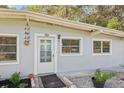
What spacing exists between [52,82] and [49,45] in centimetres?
233

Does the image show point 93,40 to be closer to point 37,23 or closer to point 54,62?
point 54,62

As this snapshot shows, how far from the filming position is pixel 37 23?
9203 millimetres

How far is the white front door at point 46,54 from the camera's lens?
30.8ft

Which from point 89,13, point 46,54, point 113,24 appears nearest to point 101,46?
point 46,54

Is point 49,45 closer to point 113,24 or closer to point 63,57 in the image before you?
point 63,57

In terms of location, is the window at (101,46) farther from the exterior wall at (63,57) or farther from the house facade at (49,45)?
the exterior wall at (63,57)

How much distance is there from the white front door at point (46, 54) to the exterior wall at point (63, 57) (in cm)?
37

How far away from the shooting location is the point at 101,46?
1165cm

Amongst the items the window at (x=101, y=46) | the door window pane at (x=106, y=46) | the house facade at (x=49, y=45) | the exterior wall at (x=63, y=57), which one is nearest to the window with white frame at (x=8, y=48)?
the house facade at (x=49, y=45)

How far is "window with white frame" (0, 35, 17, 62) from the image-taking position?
864 centimetres

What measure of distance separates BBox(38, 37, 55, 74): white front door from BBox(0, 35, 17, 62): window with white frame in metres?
1.25

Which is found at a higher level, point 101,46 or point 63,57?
point 101,46

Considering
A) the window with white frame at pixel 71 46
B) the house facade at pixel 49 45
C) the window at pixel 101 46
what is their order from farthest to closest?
1. the window at pixel 101 46
2. the window with white frame at pixel 71 46
3. the house facade at pixel 49 45
